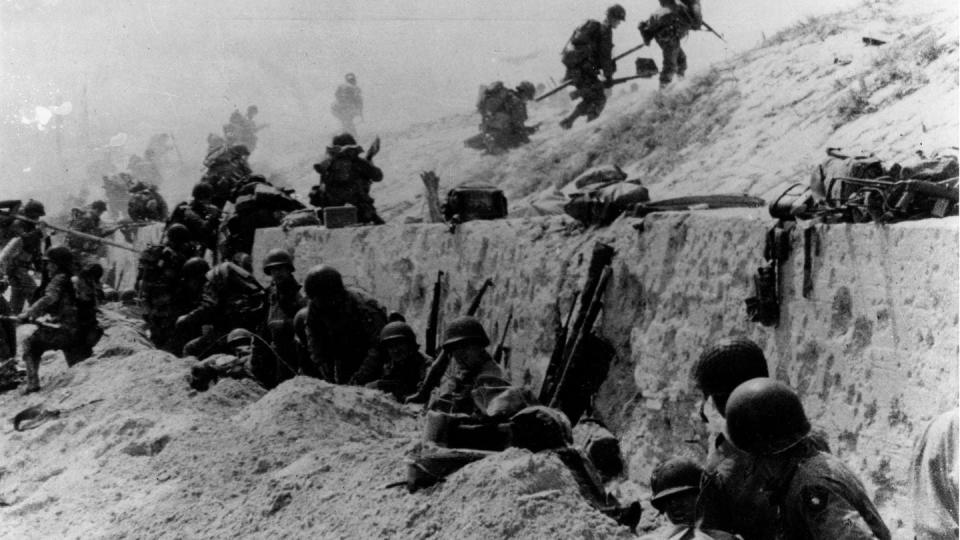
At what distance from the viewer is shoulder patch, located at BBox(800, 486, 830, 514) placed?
2867mm

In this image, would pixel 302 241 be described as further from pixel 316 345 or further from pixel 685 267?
pixel 685 267

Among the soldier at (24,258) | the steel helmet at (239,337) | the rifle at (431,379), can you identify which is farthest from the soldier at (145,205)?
the rifle at (431,379)

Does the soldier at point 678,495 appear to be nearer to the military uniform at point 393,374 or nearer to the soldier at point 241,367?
the military uniform at point 393,374

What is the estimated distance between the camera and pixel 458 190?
971 cm

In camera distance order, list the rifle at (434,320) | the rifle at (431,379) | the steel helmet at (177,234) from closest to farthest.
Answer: the rifle at (431,379), the rifle at (434,320), the steel helmet at (177,234)

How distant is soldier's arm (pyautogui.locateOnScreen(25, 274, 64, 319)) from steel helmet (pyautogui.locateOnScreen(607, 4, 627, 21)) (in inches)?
394

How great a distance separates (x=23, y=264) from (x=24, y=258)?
0.11 metres

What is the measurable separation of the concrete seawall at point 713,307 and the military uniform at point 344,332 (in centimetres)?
115

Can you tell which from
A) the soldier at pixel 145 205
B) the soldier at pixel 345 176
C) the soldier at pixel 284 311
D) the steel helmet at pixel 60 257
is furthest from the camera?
the soldier at pixel 145 205

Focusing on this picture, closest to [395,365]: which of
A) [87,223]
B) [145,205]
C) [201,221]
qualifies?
[201,221]

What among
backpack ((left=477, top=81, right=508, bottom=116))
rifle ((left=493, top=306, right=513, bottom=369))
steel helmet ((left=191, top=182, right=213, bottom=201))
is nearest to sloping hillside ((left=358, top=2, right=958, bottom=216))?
rifle ((left=493, top=306, right=513, bottom=369))

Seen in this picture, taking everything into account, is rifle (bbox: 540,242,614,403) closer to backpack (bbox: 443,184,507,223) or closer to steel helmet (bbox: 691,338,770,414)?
backpack (bbox: 443,184,507,223)

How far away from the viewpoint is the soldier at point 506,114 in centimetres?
2386

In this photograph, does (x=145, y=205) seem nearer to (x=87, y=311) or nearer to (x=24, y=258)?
(x=24, y=258)
